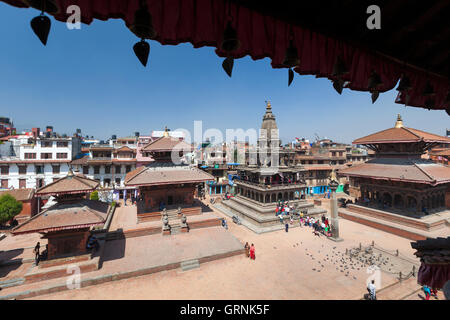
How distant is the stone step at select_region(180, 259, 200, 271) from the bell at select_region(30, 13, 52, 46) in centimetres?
1379

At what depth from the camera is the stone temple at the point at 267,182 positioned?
80.3 ft

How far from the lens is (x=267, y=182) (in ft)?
84.4

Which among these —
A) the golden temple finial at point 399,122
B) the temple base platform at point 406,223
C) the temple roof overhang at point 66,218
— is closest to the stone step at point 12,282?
the temple roof overhang at point 66,218

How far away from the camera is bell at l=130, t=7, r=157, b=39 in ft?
8.10

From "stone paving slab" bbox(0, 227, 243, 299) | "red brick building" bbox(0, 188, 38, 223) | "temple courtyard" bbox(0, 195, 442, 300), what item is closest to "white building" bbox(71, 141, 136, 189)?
"red brick building" bbox(0, 188, 38, 223)

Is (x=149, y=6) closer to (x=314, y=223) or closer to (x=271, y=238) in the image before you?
(x=271, y=238)

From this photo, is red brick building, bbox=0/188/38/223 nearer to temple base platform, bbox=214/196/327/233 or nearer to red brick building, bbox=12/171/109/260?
red brick building, bbox=12/171/109/260

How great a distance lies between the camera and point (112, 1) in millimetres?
2604

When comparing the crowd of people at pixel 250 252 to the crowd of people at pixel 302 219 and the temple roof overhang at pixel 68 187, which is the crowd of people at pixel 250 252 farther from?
the temple roof overhang at pixel 68 187

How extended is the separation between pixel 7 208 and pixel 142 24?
2682 centimetres

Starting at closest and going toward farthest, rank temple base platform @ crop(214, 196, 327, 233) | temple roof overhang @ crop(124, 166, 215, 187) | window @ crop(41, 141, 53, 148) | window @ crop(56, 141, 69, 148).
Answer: temple roof overhang @ crop(124, 166, 215, 187) < temple base platform @ crop(214, 196, 327, 233) < window @ crop(41, 141, 53, 148) < window @ crop(56, 141, 69, 148)

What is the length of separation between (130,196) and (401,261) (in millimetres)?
34530

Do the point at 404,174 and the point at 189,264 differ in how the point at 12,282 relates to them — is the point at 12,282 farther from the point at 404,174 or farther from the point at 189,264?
the point at 404,174
